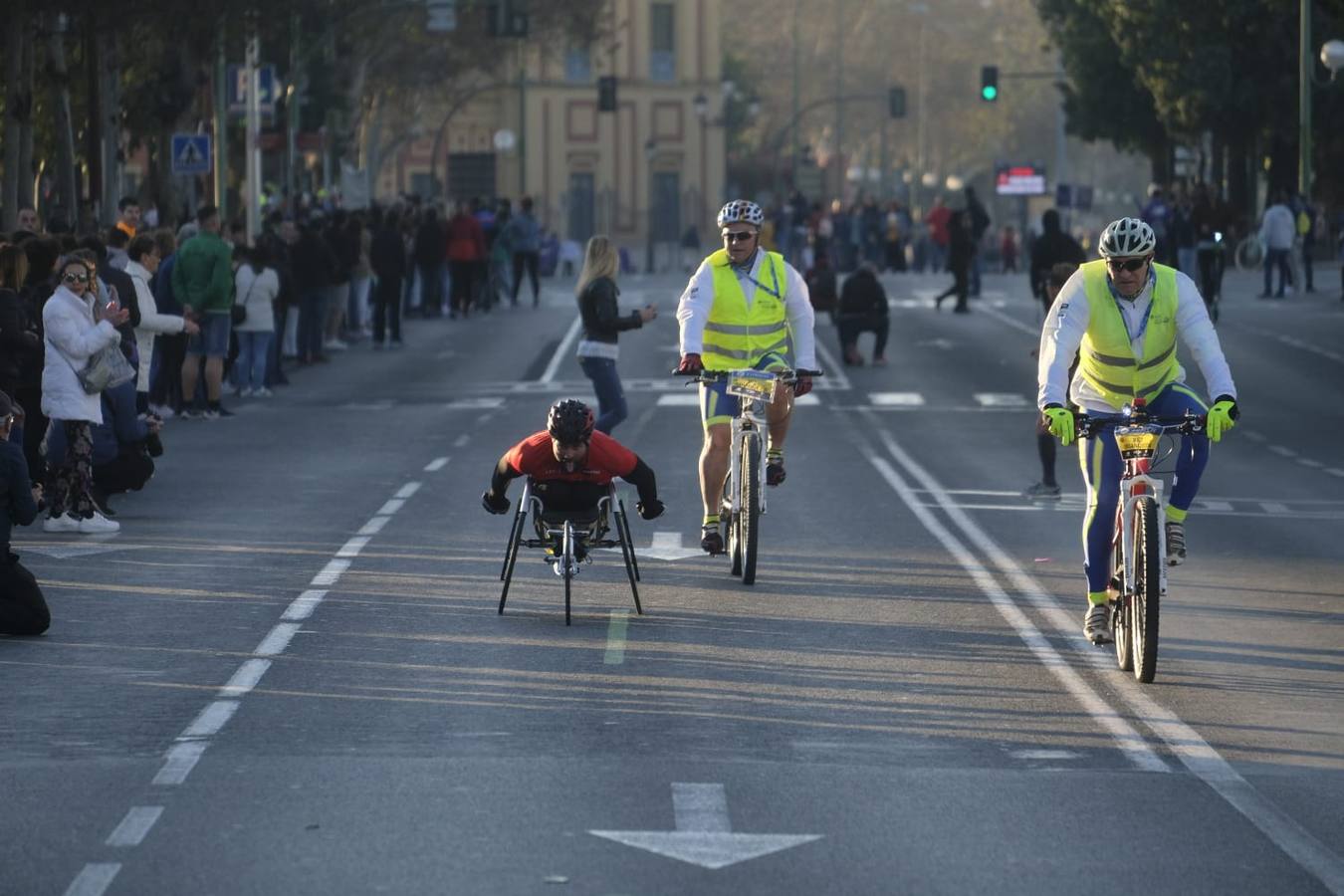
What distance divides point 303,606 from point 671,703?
143 inches

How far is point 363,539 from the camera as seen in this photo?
17.7 m

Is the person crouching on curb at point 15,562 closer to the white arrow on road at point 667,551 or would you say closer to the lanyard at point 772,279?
the lanyard at point 772,279

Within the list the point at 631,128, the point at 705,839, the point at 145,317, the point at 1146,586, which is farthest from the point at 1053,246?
the point at 631,128

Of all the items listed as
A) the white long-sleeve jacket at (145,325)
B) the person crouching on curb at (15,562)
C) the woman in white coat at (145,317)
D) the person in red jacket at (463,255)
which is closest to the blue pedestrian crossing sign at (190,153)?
the person in red jacket at (463,255)

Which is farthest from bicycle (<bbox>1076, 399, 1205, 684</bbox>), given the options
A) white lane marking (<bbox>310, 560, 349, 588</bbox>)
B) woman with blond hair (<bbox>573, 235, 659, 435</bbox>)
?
woman with blond hair (<bbox>573, 235, 659, 435</bbox>)

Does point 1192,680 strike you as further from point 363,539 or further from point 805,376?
point 363,539

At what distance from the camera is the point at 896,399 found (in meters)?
31.1

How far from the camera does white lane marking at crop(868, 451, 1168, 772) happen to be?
10497mm

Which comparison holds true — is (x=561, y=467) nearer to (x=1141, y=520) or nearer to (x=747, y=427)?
(x=747, y=427)

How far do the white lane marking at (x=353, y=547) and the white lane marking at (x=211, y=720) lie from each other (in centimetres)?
536

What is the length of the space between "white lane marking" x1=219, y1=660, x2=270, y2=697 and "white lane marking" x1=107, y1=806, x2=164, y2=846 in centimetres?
250

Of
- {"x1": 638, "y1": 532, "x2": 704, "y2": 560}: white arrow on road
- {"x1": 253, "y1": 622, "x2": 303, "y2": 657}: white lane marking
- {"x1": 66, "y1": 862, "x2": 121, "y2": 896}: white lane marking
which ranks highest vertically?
{"x1": 66, "y1": 862, "x2": 121, "y2": 896}: white lane marking

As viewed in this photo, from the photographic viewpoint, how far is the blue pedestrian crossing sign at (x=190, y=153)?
3853 centimetres

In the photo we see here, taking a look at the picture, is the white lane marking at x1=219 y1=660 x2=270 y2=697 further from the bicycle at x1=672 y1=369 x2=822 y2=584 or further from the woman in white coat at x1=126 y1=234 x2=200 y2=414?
the woman in white coat at x1=126 y1=234 x2=200 y2=414
